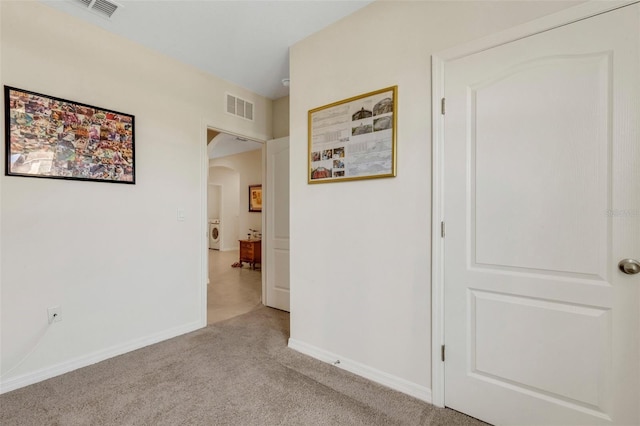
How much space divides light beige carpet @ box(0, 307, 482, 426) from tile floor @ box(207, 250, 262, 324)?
98cm

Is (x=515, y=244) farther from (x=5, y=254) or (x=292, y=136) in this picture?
(x=5, y=254)

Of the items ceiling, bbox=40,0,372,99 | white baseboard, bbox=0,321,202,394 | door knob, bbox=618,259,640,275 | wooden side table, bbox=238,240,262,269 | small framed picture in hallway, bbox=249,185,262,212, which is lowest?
white baseboard, bbox=0,321,202,394

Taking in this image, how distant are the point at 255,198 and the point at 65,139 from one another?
5226 millimetres

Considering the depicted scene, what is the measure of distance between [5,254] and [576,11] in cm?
352

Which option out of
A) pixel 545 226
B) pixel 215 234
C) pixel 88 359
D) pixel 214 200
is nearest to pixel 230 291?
pixel 88 359

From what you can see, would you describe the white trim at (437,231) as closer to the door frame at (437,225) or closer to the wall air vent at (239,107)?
the door frame at (437,225)

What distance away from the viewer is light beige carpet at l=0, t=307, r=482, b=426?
1.60 m

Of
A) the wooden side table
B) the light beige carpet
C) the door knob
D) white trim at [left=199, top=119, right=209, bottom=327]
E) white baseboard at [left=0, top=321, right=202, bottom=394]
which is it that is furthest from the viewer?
the wooden side table

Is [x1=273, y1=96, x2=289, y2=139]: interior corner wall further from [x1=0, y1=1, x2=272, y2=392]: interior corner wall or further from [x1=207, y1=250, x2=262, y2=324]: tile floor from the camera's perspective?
[x1=207, y1=250, x2=262, y2=324]: tile floor

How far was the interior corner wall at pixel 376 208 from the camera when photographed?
175cm

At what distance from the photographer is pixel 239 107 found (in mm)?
3295

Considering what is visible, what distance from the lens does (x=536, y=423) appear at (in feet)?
4.71

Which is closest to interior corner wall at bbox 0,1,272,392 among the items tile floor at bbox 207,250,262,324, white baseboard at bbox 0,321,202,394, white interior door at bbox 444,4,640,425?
white baseboard at bbox 0,321,202,394

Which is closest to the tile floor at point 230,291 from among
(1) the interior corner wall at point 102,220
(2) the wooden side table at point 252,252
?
(2) the wooden side table at point 252,252
